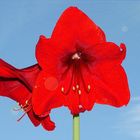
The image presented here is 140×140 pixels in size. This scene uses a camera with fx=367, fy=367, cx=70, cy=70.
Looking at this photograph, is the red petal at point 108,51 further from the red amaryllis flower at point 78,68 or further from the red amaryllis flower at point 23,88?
the red amaryllis flower at point 23,88

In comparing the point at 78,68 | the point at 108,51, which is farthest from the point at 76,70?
the point at 108,51

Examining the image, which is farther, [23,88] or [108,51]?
[23,88]

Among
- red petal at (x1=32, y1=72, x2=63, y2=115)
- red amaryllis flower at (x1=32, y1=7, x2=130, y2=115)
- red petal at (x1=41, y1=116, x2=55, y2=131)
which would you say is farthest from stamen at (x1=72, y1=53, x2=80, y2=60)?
red petal at (x1=41, y1=116, x2=55, y2=131)

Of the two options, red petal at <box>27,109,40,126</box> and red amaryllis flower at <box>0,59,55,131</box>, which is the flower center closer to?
red amaryllis flower at <box>0,59,55,131</box>

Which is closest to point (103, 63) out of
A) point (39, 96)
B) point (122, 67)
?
point (122, 67)

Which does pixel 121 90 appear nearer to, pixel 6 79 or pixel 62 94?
pixel 62 94

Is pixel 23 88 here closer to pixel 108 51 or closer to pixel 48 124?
pixel 48 124

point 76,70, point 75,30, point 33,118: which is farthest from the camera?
point 33,118
